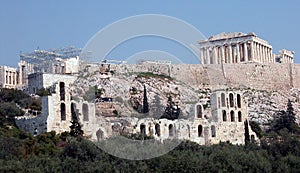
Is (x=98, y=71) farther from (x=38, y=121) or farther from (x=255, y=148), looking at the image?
(x=255, y=148)

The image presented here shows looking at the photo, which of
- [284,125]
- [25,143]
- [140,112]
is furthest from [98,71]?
[25,143]

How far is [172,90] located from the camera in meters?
63.0

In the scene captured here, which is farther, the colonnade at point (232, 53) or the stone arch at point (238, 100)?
the colonnade at point (232, 53)

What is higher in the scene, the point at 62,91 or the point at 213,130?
the point at 62,91

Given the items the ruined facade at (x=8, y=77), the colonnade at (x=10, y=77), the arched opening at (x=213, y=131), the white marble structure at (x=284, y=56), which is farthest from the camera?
the white marble structure at (x=284, y=56)

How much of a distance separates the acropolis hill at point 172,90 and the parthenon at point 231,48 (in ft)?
0.39

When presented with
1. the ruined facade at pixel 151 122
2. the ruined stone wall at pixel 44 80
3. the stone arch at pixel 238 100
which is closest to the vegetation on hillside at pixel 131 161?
the ruined facade at pixel 151 122

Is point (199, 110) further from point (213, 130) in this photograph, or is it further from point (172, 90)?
point (172, 90)

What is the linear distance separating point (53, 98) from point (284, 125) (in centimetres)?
2114

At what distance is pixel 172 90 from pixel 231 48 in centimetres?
1744

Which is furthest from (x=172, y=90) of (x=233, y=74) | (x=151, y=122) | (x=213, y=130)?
(x=151, y=122)

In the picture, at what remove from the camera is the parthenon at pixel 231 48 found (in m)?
77.3

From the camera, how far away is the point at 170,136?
4612cm

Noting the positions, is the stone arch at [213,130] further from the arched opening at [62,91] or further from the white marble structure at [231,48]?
the white marble structure at [231,48]
